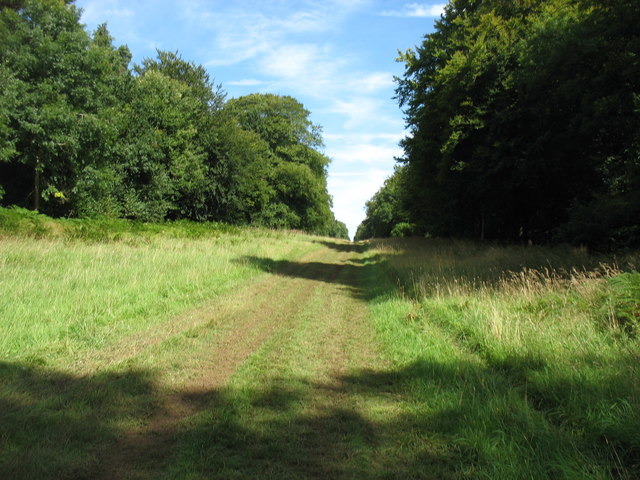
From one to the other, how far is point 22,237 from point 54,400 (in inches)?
534

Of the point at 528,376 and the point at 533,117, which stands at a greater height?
the point at 533,117

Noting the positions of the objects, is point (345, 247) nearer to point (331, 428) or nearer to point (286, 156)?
point (286, 156)

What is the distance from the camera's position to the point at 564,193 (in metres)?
18.3

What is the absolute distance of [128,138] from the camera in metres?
27.7

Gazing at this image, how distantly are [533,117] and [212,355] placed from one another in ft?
54.1

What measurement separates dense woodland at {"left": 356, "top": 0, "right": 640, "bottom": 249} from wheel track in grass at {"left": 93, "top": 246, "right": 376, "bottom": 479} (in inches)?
382

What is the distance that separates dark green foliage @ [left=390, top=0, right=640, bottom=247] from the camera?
1181 cm

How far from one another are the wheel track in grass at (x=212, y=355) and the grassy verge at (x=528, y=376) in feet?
4.12

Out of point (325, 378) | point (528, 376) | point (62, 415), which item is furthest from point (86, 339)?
point (528, 376)

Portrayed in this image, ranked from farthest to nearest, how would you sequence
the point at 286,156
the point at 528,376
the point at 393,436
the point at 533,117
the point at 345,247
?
1. the point at 286,156
2. the point at 345,247
3. the point at 533,117
4. the point at 528,376
5. the point at 393,436

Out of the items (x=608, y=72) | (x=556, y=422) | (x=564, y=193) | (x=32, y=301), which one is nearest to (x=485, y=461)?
(x=556, y=422)

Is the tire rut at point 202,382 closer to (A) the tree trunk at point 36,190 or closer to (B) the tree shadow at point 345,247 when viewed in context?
(A) the tree trunk at point 36,190

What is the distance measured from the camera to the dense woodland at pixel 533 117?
11.8m

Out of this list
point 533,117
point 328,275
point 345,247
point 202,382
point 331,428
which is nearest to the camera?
point 331,428
